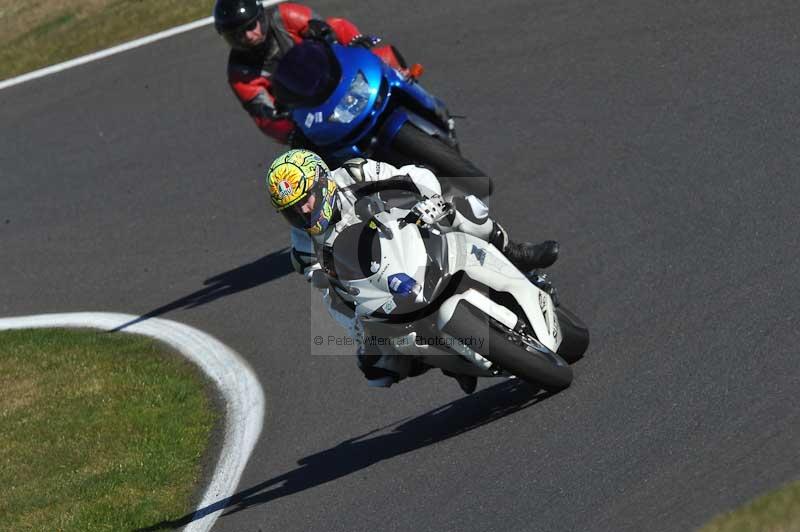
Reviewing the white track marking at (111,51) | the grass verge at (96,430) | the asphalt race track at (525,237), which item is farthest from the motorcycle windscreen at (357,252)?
the white track marking at (111,51)

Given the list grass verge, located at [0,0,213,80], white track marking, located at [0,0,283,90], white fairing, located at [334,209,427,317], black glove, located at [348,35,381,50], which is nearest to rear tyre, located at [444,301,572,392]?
white fairing, located at [334,209,427,317]

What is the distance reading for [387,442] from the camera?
26.4 feet

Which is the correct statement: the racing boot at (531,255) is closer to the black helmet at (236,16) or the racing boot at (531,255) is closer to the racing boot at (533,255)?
the racing boot at (533,255)

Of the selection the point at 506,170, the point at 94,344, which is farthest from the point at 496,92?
the point at 94,344

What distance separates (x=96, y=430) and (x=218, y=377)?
977 millimetres

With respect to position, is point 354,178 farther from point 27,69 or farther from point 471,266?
point 27,69

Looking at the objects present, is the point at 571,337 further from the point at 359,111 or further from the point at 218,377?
the point at 218,377

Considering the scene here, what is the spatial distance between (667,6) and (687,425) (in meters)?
7.37

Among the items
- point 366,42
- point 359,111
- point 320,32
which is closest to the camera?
point 359,111

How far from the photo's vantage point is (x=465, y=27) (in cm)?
1396

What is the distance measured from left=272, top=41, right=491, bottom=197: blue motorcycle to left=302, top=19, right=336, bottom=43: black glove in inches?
28.9

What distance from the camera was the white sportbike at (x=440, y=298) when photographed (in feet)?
22.8

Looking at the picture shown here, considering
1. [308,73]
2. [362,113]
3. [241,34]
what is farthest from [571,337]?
[241,34]

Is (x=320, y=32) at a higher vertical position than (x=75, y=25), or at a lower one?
higher
